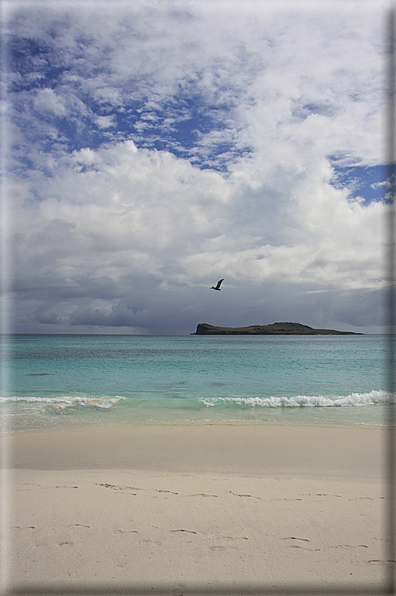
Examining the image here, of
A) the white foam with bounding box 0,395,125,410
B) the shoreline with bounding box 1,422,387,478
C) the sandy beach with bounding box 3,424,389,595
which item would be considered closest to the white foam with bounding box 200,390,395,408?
the shoreline with bounding box 1,422,387,478

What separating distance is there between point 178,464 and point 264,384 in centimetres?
1405

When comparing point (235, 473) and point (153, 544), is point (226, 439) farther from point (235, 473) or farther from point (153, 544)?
point (153, 544)

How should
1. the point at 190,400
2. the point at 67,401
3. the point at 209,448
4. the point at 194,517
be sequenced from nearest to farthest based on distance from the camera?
the point at 194,517 → the point at 209,448 → the point at 67,401 → the point at 190,400

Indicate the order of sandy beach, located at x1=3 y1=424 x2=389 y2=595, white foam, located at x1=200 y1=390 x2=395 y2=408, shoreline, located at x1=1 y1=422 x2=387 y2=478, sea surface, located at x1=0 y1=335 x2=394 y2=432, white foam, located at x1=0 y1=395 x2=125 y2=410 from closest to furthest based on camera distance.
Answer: sandy beach, located at x1=3 y1=424 x2=389 y2=595 < shoreline, located at x1=1 y1=422 x2=387 y2=478 < sea surface, located at x1=0 y1=335 x2=394 y2=432 < white foam, located at x1=0 y1=395 x2=125 y2=410 < white foam, located at x1=200 y1=390 x2=395 y2=408

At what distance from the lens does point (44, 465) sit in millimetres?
7121

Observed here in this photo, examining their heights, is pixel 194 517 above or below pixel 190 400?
above

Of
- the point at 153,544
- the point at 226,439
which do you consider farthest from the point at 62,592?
the point at 226,439

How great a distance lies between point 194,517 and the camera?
4.56 metres

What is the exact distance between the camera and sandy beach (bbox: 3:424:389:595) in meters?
3.35

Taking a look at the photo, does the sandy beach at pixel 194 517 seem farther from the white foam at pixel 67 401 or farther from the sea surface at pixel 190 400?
the white foam at pixel 67 401

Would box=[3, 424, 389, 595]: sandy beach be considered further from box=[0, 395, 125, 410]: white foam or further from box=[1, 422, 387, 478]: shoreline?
box=[0, 395, 125, 410]: white foam

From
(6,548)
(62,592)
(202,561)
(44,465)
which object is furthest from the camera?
(44,465)

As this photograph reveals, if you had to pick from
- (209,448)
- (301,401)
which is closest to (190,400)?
(301,401)

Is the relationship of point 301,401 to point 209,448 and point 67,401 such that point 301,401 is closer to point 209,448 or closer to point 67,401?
point 209,448
